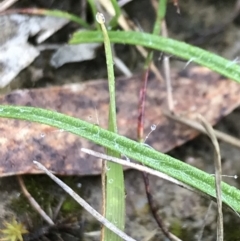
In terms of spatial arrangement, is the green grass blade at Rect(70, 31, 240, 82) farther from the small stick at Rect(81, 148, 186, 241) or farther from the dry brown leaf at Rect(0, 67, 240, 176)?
the small stick at Rect(81, 148, 186, 241)

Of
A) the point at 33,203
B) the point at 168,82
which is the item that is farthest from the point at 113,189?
the point at 168,82

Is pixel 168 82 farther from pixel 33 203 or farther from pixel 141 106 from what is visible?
pixel 33 203

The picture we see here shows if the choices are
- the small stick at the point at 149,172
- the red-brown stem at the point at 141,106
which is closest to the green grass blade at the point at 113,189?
the small stick at the point at 149,172

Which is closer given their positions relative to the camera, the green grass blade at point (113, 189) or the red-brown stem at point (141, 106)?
the green grass blade at point (113, 189)

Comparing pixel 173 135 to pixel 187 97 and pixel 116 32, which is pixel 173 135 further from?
pixel 116 32

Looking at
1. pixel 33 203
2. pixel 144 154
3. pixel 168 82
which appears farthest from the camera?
pixel 168 82

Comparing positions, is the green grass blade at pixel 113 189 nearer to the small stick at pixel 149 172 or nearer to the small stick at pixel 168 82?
the small stick at pixel 149 172
